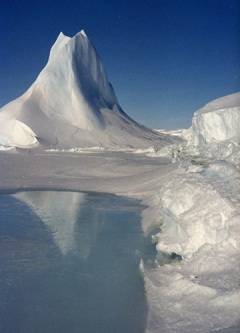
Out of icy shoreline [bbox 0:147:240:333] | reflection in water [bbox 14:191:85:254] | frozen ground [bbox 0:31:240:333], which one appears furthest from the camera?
reflection in water [bbox 14:191:85:254]

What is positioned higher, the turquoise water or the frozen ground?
the frozen ground

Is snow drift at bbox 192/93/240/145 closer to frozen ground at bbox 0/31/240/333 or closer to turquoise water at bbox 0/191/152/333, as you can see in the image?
frozen ground at bbox 0/31/240/333

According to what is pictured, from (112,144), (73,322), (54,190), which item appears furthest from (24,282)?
(112,144)

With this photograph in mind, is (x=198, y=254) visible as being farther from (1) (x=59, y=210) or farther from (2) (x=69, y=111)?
(2) (x=69, y=111)

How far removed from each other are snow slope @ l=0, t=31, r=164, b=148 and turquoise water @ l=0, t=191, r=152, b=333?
1830cm

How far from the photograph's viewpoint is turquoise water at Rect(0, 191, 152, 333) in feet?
12.0

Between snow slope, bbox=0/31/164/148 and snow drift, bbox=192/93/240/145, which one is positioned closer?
snow drift, bbox=192/93/240/145

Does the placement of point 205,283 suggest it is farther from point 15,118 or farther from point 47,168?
point 15,118

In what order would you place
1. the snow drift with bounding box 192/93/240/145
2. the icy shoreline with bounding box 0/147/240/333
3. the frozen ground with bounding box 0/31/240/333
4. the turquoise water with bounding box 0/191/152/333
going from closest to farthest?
1. the icy shoreline with bounding box 0/147/240/333
2. the turquoise water with bounding box 0/191/152/333
3. the frozen ground with bounding box 0/31/240/333
4. the snow drift with bounding box 192/93/240/145

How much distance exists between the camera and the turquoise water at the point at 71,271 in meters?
3.65

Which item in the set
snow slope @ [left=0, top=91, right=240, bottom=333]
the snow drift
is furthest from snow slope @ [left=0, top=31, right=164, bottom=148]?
snow slope @ [left=0, top=91, right=240, bottom=333]

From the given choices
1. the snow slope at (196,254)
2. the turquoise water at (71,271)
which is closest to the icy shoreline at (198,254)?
the snow slope at (196,254)

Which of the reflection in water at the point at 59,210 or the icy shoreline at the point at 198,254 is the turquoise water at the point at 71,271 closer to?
the reflection in water at the point at 59,210

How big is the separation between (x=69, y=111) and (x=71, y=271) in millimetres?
25507
